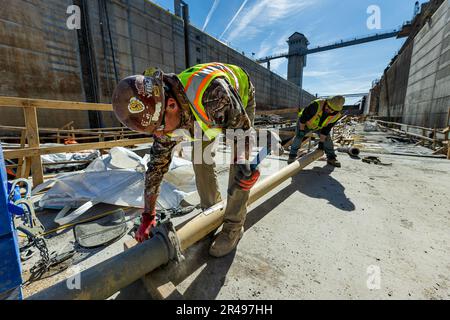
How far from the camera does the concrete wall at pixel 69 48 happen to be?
30.2 feet

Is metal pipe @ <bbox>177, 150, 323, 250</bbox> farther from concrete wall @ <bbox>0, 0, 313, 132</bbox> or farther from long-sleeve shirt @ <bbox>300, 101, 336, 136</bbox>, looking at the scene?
concrete wall @ <bbox>0, 0, 313, 132</bbox>

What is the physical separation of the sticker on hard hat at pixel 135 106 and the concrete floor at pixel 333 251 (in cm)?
110

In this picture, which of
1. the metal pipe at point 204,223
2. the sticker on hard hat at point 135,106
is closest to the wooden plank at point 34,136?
the sticker on hard hat at point 135,106

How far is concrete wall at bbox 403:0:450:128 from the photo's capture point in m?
9.31

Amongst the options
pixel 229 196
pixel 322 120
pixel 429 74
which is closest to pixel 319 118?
pixel 322 120

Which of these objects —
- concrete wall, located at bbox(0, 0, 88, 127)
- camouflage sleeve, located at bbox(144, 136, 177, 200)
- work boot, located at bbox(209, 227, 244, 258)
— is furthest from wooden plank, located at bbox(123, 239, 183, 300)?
concrete wall, located at bbox(0, 0, 88, 127)

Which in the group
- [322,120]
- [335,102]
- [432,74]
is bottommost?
[322,120]

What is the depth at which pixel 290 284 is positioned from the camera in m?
1.33

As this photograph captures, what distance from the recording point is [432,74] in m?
10.7

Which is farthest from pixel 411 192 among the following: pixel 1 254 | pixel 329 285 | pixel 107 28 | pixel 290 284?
pixel 107 28

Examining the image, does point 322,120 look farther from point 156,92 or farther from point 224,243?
point 156,92

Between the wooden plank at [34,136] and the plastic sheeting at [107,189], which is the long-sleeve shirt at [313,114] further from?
the wooden plank at [34,136]

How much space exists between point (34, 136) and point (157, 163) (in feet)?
6.79
